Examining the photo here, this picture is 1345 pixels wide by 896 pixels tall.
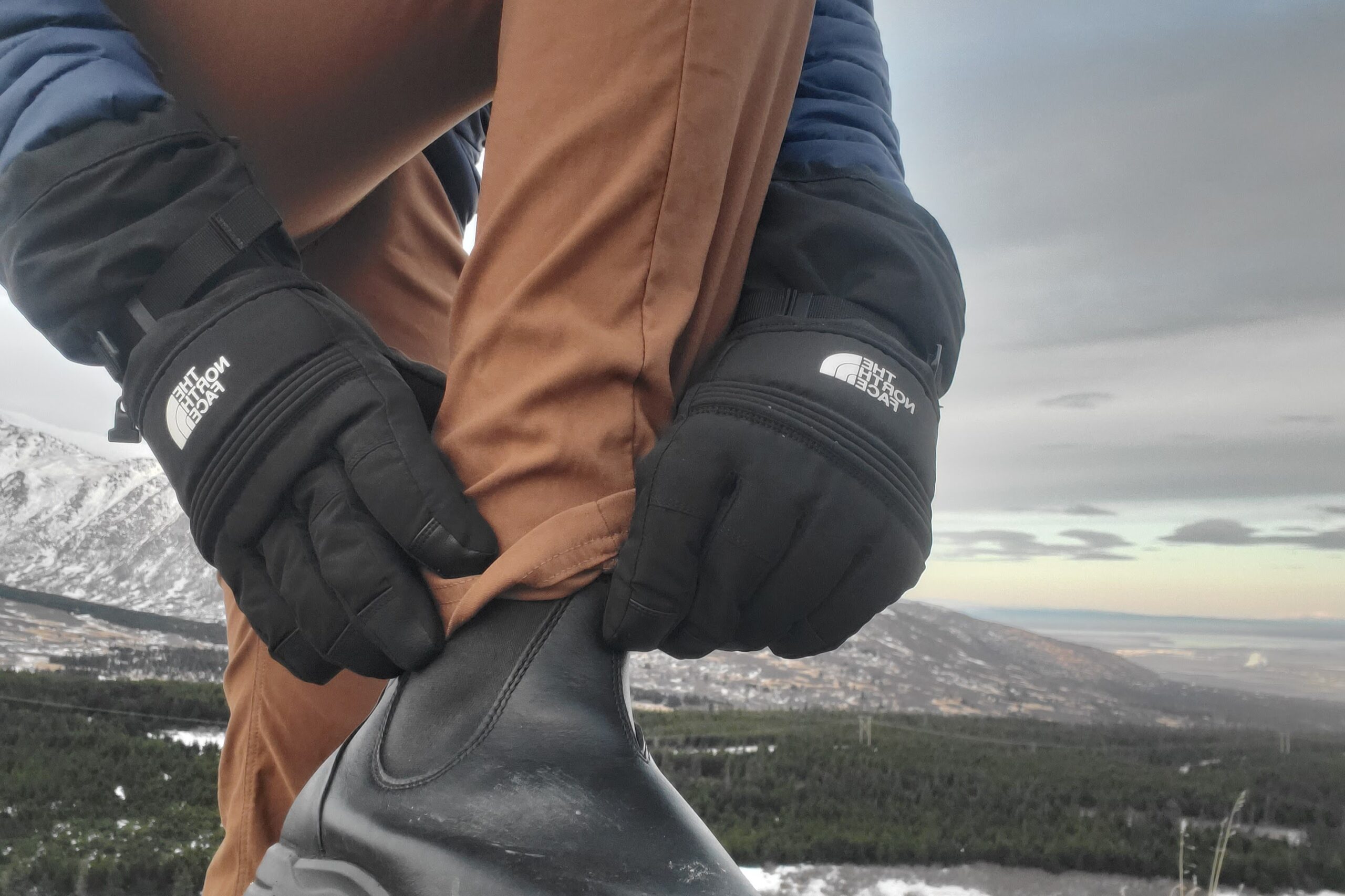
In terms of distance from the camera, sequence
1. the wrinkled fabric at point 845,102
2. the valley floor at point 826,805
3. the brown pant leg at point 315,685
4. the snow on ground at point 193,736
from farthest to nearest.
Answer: the snow on ground at point 193,736 < the valley floor at point 826,805 < the brown pant leg at point 315,685 < the wrinkled fabric at point 845,102

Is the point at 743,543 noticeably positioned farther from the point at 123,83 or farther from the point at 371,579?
the point at 123,83

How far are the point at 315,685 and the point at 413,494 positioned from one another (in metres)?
0.56

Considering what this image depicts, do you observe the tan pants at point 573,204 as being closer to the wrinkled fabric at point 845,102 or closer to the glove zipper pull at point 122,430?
the wrinkled fabric at point 845,102

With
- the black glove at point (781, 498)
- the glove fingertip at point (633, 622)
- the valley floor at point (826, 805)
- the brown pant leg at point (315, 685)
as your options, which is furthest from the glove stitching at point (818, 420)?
the valley floor at point (826, 805)

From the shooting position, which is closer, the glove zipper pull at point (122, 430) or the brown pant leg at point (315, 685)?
the glove zipper pull at point (122, 430)

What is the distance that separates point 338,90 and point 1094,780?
441 centimetres

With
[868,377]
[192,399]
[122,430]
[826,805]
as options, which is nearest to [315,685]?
[122,430]

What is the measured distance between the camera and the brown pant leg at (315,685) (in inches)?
35.9

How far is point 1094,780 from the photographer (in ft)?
12.9

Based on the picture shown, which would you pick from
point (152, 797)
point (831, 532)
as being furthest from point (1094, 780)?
point (831, 532)

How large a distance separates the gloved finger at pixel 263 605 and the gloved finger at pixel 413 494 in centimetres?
11

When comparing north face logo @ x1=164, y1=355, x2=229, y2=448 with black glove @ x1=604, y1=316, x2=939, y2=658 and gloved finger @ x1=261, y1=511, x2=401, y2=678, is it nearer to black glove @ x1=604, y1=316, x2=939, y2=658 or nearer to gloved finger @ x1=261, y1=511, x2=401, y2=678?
gloved finger @ x1=261, y1=511, x2=401, y2=678

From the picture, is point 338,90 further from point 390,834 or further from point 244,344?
point 390,834

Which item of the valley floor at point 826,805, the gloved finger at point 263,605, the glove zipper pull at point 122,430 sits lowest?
the valley floor at point 826,805
